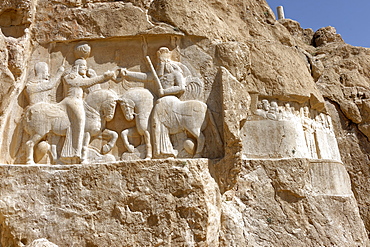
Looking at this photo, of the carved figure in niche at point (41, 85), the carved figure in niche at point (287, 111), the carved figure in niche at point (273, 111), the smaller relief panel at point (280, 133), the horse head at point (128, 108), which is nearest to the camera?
the horse head at point (128, 108)

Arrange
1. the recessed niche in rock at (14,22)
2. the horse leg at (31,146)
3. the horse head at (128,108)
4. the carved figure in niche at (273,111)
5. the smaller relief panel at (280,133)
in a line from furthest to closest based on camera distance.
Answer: the carved figure in niche at (273,111), the smaller relief panel at (280,133), the recessed niche in rock at (14,22), the horse head at (128,108), the horse leg at (31,146)

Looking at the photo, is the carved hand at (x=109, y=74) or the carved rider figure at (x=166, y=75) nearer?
the carved rider figure at (x=166, y=75)

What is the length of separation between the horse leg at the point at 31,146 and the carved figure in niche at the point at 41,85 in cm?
63

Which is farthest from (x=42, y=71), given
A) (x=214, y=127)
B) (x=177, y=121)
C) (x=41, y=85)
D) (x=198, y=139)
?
(x=214, y=127)

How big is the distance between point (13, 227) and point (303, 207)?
4.58m

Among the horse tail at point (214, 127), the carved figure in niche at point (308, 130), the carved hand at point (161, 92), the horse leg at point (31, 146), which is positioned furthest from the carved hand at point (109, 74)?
the carved figure in niche at point (308, 130)

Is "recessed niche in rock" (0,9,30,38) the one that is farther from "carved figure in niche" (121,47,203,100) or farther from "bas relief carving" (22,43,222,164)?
"carved figure in niche" (121,47,203,100)

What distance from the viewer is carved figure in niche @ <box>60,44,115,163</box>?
5.61m

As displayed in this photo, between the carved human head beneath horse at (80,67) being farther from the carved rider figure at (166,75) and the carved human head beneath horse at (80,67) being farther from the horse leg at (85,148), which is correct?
the horse leg at (85,148)

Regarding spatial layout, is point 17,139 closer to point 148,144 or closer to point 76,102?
point 76,102

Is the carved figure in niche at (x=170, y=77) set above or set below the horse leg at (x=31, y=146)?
above

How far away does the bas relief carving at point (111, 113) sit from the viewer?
18.5ft

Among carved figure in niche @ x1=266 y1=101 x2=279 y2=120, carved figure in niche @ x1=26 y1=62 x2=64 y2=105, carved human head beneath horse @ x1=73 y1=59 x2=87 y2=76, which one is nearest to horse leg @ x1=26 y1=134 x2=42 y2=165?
carved figure in niche @ x1=26 y1=62 x2=64 y2=105

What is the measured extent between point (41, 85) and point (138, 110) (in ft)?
5.51
